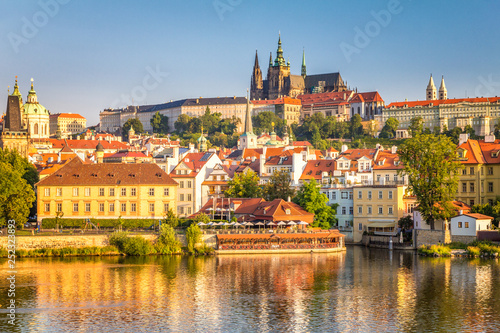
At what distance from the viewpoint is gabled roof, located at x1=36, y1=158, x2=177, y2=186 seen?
7594 centimetres

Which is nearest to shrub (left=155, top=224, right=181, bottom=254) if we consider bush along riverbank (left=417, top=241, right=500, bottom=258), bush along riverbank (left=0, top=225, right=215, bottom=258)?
bush along riverbank (left=0, top=225, right=215, bottom=258)

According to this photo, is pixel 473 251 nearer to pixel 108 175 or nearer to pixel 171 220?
pixel 171 220

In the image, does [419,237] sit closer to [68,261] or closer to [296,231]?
[296,231]

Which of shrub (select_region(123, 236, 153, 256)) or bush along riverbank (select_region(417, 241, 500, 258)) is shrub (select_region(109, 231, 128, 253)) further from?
bush along riverbank (select_region(417, 241, 500, 258))

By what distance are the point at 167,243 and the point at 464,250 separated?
25008 mm

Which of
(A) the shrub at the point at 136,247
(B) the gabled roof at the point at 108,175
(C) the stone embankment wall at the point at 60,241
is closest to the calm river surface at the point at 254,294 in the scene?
(A) the shrub at the point at 136,247

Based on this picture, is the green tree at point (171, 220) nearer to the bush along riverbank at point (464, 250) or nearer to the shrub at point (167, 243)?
the shrub at point (167, 243)

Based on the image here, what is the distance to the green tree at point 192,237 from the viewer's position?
65.9 metres

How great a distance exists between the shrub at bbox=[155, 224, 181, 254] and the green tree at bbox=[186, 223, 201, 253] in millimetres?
968

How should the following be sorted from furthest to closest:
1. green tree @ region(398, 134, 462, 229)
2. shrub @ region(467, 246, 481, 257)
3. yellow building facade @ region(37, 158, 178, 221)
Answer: yellow building facade @ region(37, 158, 178, 221), green tree @ region(398, 134, 462, 229), shrub @ region(467, 246, 481, 257)

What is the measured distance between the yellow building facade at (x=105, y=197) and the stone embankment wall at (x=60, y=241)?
31.5ft

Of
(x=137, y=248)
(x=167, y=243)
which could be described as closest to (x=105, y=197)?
(x=167, y=243)

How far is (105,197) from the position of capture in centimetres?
7569

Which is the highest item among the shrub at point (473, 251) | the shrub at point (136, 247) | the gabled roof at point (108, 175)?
the gabled roof at point (108, 175)
